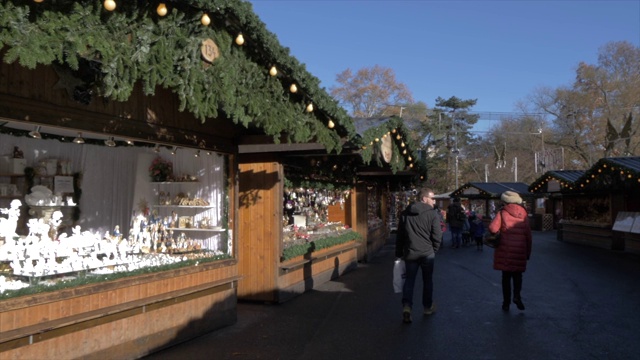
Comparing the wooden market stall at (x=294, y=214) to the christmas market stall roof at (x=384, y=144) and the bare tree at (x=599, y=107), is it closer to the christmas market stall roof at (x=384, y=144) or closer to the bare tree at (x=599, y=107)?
the christmas market stall roof at (x=384, y=144)

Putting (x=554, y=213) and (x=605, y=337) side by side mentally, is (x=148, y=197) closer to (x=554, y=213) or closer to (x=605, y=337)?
(x=605, y=337)

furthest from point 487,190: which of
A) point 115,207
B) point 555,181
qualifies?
point 115,207

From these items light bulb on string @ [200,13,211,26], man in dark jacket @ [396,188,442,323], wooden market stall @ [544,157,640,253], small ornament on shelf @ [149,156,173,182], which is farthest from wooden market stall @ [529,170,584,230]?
light bulb on string @ [200,13,211,26]

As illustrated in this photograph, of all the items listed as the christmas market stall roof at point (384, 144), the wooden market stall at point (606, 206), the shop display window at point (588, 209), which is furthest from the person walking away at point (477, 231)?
the christmas market stall roof at point (384, 144)

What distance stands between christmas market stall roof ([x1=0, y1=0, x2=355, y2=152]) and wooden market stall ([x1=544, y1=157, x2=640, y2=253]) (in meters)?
12.3

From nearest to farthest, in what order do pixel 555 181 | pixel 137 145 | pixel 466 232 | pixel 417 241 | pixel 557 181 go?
1. pixel 417 241
2. pixel 137 145
3. pixel 466 232
4. pixel 557 181
5. pixel 555 181

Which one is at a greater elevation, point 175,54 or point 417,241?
point 175,54

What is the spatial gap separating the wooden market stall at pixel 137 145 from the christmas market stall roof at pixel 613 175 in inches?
443

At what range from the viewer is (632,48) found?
38.0 metres

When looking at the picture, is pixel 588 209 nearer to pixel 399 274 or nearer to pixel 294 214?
pixel 294 214

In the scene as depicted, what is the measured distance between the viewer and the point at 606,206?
1962 cm

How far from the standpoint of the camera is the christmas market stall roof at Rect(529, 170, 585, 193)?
21.9 meters

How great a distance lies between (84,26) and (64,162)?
422 cm

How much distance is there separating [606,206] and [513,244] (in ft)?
46.8
